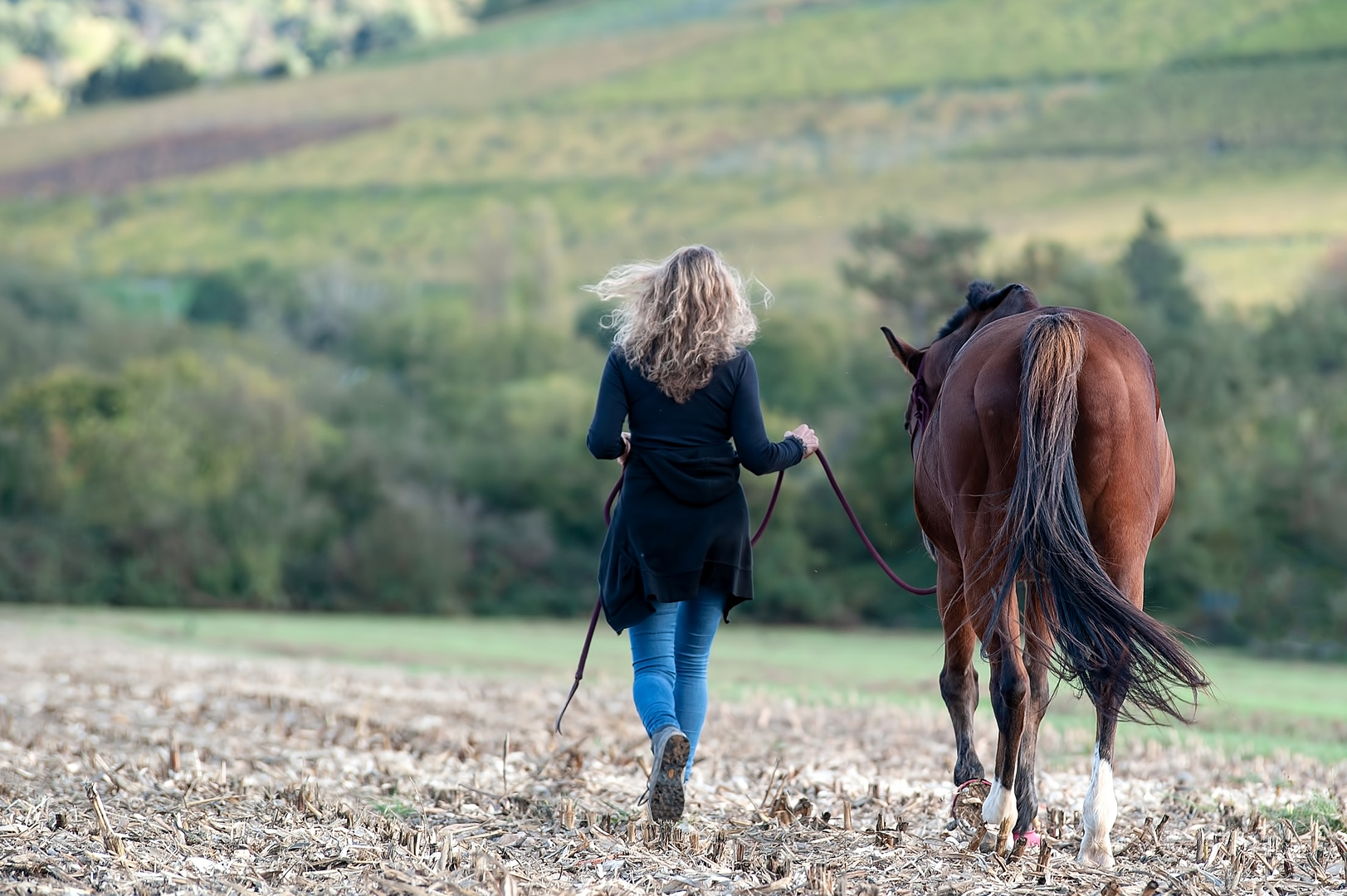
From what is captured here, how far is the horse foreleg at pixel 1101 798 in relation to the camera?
4949 millimetres

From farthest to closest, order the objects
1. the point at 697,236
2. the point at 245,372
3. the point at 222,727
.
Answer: the point at 697,236 → the point at 245,372 → the point at 222,727

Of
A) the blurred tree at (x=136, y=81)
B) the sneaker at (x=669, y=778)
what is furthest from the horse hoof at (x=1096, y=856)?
the blurred tree at (x=136, y=81)

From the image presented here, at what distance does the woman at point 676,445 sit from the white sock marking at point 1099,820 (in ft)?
4.65

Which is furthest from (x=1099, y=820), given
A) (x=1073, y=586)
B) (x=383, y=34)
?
(x=383, y=34)

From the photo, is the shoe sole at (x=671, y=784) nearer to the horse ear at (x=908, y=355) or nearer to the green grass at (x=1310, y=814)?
the horse ear at (x=908, y=355)

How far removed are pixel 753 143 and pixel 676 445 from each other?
281 ft

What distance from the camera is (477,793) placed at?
620cm

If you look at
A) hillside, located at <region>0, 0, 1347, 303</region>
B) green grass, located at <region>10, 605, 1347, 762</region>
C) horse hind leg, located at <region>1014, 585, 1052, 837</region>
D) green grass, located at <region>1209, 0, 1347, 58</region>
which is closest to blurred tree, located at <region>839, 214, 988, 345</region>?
hillside, located at <region>0, 0, 1347, 303</region>

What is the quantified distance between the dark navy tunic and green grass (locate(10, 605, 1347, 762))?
14.9ft

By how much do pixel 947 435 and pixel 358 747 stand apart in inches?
149

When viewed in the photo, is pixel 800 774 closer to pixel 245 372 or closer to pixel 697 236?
pixel 245 372

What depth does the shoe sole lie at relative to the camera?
523 centimetres

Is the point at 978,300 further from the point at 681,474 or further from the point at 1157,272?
the point at 1157,272

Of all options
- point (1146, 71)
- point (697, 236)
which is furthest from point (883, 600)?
point (1146, 71)
